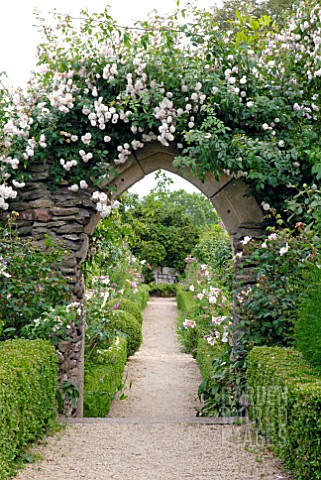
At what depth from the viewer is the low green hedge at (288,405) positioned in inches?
102

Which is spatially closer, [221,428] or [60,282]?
[221,428]

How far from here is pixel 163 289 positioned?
2156 cm

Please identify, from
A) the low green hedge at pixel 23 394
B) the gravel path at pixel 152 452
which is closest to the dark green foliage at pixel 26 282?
the low green hedge at pixel 23 394

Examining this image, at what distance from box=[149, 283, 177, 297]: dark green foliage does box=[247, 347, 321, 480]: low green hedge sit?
1736 cm

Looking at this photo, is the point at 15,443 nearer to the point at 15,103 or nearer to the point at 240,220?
the point at 240,220

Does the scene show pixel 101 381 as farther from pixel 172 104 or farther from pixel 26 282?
pixel 172 104

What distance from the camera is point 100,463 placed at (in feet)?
11.4

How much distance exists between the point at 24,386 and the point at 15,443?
318 mm

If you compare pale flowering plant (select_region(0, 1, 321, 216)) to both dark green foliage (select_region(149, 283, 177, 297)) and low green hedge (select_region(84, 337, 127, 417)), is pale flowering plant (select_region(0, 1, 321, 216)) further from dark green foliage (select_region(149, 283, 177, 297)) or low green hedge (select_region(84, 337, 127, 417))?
dark green foliage (select_region(149, 283, 177, 297))

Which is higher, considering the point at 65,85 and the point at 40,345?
the point at 65,85

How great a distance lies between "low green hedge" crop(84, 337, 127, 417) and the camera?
17.2 ft

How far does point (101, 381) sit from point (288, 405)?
2812mm

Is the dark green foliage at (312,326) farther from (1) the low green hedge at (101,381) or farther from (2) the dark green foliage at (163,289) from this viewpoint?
(2) the dark green foliage at (163,289)

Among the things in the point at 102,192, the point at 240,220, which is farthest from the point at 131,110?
the point at 240,220
